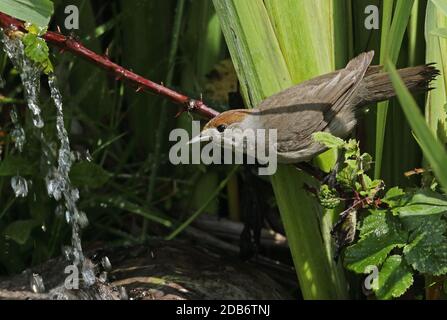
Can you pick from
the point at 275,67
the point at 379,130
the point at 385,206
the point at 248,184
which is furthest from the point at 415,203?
the point at 248,184

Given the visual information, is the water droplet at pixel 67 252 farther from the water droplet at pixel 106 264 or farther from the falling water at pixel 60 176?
the water droplet at pixel 106 264

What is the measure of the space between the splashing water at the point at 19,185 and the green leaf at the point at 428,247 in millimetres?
1711

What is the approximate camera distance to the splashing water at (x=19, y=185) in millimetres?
3557

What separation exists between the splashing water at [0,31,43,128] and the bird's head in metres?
0.70

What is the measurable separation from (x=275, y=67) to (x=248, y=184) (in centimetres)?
68

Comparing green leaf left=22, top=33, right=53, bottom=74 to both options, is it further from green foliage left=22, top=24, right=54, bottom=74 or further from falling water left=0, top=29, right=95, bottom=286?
falling water left=0, top=29, right=95, bottom=286

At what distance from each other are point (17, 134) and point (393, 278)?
1.79 m

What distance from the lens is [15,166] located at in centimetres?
347

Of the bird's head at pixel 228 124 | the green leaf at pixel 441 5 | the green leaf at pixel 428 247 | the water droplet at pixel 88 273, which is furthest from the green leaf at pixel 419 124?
the water droplet at pixel 88 273

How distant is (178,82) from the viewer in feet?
14.4

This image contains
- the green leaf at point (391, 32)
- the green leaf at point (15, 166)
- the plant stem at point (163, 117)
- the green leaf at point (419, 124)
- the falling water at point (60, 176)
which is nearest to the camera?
the green leaf at point (419, 124)

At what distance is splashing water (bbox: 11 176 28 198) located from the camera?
11.7ft

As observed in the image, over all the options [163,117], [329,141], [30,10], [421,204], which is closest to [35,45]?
[30,10]

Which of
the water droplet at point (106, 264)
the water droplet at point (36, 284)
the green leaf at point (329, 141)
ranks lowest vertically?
the water droplet at point (36, 284)
